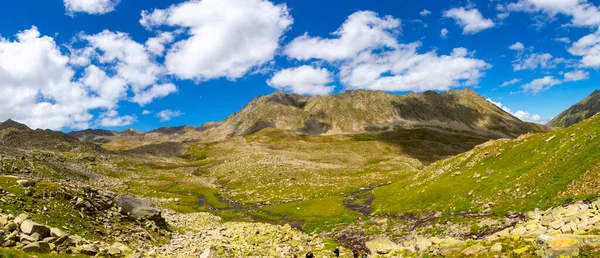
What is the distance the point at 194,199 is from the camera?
10462 cm

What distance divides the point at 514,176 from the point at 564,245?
36.3m

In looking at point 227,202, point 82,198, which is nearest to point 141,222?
point 82,198

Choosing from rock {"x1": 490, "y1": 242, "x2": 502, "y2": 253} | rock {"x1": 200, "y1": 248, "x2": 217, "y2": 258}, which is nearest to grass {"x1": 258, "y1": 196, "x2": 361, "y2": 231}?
rock {"x1": 200, "y1": 248, "x2": 217, "y2": 258}

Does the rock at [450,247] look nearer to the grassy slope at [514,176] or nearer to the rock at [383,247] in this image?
the rock at [383,247]

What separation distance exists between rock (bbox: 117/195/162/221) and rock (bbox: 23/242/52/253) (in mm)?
22221

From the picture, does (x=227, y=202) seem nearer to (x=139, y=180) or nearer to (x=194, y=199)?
(x=194, y=199)

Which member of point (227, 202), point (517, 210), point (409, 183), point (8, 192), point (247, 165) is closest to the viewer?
point (8, 192)

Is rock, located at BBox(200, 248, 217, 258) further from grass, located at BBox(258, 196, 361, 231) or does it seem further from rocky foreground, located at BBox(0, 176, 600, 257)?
grass, located at BBox(258, 196, 361, 231)

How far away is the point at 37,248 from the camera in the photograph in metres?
20.7

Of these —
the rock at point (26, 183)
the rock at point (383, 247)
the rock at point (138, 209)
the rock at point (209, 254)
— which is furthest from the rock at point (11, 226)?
the rock at point (383, 247)

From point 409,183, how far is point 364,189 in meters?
28.3

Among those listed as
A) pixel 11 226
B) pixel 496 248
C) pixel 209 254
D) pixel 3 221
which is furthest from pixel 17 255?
pixel 496 248

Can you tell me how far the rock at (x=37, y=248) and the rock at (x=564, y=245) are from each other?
1123 inches

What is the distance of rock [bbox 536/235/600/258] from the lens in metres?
14.6
